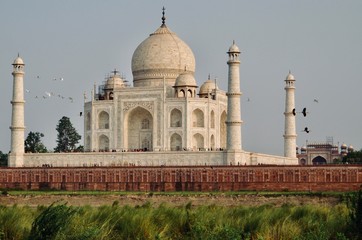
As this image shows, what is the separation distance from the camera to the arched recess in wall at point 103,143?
49.2 m

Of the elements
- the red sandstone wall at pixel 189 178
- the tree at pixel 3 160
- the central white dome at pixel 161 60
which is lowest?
the red sandstone wall at pixel 189 178

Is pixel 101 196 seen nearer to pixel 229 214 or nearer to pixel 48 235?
pixel 229 214

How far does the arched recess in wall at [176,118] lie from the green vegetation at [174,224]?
89.2 feet

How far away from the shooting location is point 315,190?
39.6 m

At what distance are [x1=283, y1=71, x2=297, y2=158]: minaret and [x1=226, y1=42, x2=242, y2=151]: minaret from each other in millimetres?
7339

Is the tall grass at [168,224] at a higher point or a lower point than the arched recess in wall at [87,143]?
lower

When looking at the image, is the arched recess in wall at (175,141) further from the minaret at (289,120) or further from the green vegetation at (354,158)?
the green vegetation at (354,158)

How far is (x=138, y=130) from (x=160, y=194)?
12.4 m

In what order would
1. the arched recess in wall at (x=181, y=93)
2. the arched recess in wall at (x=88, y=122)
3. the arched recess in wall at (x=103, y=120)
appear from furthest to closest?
the arched recess in wall at (x=88, y=122)
the arched recess in wall at (x=103, y=120)
the arched recess in wall at (x=181, y=93)

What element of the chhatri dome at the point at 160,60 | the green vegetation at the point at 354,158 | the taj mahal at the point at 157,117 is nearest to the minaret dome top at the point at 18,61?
the taj mahal at the point at 157,117

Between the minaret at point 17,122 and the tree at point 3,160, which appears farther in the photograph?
the tree at point 3,160

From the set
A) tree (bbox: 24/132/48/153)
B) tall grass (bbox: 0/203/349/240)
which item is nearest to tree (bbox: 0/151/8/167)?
tree (bbox: 24/132/48/153)

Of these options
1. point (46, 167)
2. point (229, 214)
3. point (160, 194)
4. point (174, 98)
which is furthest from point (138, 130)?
point (229, 214)

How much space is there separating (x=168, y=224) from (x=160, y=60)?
31413 millimetres
